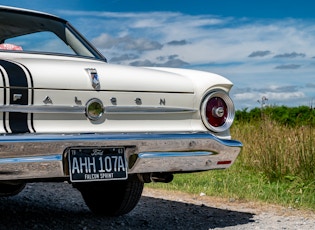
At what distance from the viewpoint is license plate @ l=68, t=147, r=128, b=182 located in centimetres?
388

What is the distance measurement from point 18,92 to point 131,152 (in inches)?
32.0

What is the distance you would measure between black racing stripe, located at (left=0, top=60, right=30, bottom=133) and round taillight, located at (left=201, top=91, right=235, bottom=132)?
1.29 m

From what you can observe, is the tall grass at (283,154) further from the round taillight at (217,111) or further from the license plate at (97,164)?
the license plate at (97,164)

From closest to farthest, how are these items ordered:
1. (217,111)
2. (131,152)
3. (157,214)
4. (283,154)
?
(131,152), (217,111), (157,214), (283,154)

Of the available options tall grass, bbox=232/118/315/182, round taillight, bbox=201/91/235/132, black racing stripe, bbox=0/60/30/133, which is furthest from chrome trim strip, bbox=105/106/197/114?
tall grass, bbox=232/118/315/182

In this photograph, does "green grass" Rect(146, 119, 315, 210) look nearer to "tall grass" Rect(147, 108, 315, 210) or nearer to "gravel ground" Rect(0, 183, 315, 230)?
"tall grass" Rect(147, 108, 315, 210)

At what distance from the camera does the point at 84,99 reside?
398 cm

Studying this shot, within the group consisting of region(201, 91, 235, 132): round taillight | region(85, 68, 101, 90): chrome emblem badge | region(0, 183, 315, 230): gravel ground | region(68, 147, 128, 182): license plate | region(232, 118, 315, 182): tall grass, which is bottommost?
region(0, 183, 315, 230): gravel ground

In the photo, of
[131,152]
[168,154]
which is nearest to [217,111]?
[168,154]

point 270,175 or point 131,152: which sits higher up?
point 131,152

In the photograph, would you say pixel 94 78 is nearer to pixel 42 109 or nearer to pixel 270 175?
pixel 42 109

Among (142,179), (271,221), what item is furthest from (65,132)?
(271,221)

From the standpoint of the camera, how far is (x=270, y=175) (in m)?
8.10

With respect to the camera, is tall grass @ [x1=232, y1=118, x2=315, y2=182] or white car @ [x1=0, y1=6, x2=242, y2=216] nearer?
white car @ [x1=0, y1=6, x2=242, y2=216]
